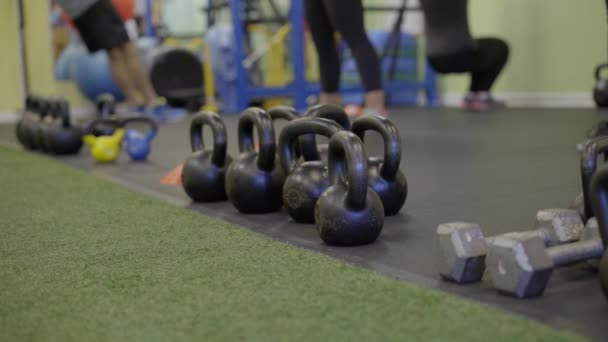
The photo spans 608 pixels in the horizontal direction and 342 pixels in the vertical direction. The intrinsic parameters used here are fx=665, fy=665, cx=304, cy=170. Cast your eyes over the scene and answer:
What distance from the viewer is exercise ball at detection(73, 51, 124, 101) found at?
5023 mm

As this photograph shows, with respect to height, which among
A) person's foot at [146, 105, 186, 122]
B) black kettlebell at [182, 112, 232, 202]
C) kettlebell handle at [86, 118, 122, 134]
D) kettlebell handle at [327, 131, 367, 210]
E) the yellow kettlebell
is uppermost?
kettlebell handle at [327, 131, 367, 210]

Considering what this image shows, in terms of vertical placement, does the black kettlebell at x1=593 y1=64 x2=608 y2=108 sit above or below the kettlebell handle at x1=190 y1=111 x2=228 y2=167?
below

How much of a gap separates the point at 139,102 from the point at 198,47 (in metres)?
2.15

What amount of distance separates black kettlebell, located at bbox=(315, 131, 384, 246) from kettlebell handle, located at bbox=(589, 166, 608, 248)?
1.07 ft

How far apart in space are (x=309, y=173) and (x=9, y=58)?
4.46 meters

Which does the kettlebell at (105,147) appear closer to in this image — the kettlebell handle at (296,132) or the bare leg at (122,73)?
the kettlebell handle at (296,132)

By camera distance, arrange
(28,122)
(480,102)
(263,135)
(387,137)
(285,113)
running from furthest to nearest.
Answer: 1. (480,102)
2. (28,122)
3. (285,113)
4. (263,135)
5. (387,137)

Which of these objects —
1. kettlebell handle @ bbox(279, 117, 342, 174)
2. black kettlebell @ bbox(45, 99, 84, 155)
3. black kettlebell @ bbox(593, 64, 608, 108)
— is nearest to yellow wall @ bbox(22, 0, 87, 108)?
black kettlebell @ bbox(45, 99, 84, 155)

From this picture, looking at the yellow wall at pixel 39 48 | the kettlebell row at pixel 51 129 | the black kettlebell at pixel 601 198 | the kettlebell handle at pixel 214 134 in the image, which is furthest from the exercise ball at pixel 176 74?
the black kettlebell at pixel 601 198

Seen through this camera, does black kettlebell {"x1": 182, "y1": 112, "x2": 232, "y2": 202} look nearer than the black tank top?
Yes

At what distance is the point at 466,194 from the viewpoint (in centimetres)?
146

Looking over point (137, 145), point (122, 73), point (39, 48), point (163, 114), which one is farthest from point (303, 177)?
point (39, 48)

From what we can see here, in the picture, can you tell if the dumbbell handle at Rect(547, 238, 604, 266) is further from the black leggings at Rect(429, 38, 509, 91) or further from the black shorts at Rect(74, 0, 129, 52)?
the black shorts at Rect(74, 0, 129, 52)

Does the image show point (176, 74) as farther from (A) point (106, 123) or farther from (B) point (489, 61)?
(A) point (106, 123)
